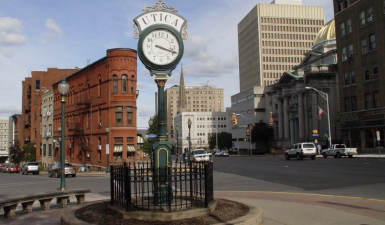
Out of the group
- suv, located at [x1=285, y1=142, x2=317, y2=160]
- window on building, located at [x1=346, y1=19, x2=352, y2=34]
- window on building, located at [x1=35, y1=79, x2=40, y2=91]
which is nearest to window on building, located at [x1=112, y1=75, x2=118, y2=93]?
suv, located at [x1=285, y1=142, x2=317, y2=160]

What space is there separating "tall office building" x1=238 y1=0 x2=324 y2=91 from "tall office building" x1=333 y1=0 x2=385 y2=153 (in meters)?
77.6

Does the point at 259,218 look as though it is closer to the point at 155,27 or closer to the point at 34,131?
the point at 155,27

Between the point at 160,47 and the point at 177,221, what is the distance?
4.33 meters

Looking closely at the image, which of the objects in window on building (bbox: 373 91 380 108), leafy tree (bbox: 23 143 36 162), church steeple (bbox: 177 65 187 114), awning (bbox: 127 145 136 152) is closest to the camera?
awning (bbox: 127 145 136 152)

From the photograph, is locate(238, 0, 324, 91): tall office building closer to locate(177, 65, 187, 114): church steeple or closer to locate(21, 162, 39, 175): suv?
locate(177, 65, 187, 114): church steeple

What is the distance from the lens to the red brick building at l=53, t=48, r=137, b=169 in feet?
130

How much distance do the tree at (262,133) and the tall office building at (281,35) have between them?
4285 centimetres

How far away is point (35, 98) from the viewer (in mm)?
76438

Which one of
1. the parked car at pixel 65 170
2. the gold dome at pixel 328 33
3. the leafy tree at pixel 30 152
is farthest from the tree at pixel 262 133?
the parked car at pixel 65 170

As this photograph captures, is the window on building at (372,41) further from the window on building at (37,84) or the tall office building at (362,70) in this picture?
the window on building at (37,84)

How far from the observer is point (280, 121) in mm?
88250

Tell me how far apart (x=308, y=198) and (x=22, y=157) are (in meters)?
77.2

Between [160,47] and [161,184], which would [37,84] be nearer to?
[160,47]

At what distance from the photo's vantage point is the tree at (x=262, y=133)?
93.9m
